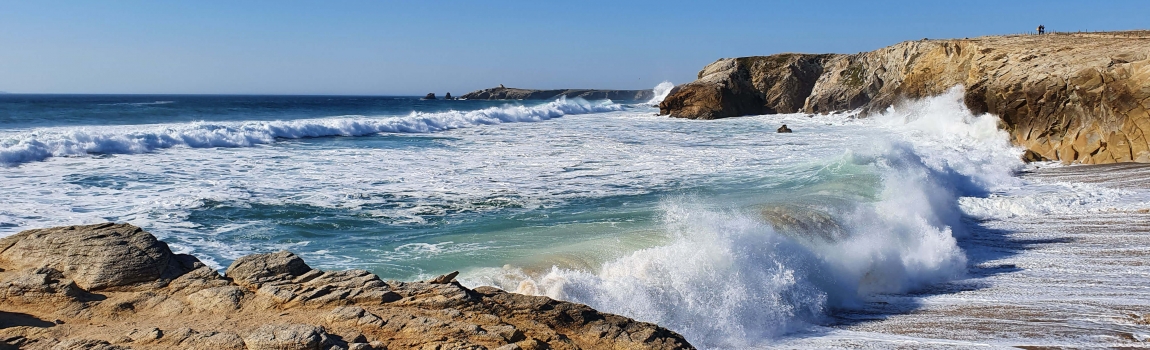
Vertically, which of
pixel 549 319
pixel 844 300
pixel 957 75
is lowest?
pixel 844 300

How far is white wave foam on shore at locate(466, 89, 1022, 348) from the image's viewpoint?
695 cm

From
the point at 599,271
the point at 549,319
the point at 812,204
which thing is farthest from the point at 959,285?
the point at 549,319

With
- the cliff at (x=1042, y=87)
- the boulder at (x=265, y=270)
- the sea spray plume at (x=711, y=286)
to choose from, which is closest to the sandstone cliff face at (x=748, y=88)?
the cliff at (x=1042, y=87)

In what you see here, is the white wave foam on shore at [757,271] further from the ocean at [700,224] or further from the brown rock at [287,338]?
the brown rock at [287,338]

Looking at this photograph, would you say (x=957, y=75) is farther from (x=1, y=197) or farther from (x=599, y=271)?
(x=1, y=197)

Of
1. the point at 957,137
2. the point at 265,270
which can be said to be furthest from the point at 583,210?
the point at 957,137

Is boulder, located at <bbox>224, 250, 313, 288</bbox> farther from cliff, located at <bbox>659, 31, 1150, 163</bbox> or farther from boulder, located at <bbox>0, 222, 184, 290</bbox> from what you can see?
cliff, located at <bbox>659, 31, 1150, 163</bbox>

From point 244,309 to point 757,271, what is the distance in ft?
15.9

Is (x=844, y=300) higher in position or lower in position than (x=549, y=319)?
lower

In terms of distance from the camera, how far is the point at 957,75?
3116 cm

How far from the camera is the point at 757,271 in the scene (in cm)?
778

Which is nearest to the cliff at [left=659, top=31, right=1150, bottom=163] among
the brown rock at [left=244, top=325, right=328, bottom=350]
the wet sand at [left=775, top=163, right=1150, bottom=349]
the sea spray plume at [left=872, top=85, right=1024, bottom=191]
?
the sea spray plume at [left=872, top=85, right=1024, bottom=191]

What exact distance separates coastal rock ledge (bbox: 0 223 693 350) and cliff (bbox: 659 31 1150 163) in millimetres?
17858

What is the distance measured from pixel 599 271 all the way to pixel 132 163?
580 inches
